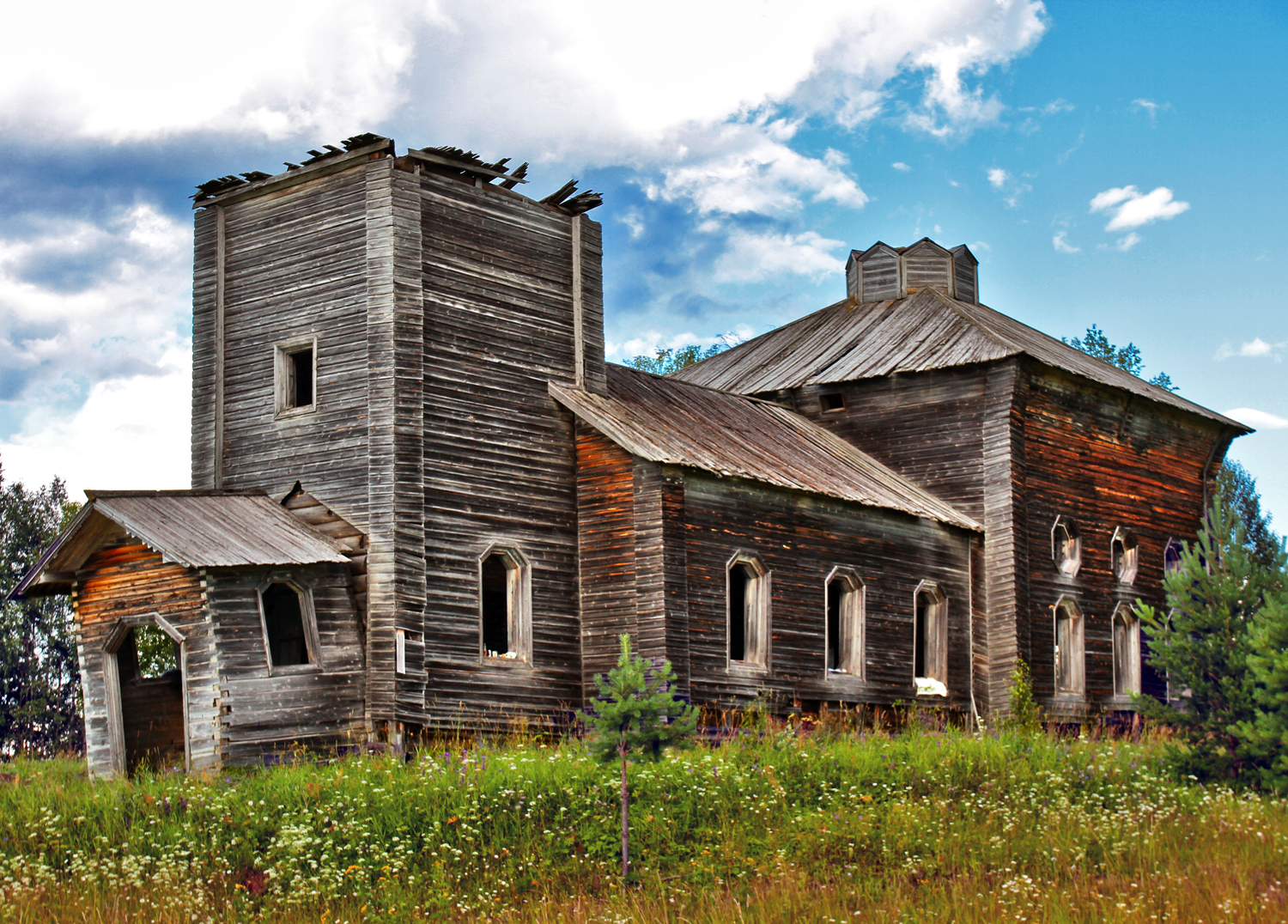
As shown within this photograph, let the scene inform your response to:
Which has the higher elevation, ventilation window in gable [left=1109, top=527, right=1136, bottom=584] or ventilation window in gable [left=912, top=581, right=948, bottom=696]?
ventilation window in gable [left=1109, top=527, right=1136, bottom=584]

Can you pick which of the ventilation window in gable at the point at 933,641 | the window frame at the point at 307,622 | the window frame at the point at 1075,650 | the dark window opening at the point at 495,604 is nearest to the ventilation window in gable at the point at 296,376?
the window frame at the point at 307,622

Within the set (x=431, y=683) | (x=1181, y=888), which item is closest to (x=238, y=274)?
(x=431, y=683)

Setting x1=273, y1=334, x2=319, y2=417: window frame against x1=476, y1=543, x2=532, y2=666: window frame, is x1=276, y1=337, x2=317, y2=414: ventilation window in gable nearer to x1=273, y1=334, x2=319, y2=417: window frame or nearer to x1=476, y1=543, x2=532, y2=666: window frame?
x1=273, y1=334, x2=319, y2=417: window frame

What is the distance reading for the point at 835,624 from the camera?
26.7m

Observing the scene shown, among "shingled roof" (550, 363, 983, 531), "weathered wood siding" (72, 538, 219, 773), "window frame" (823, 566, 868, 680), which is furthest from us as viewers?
"window frame" (823, 566, 868, 680)

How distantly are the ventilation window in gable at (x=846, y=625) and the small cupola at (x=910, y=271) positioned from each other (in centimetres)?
1154

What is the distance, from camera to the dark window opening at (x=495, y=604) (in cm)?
2347

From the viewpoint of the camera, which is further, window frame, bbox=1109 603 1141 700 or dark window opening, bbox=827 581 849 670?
window frame, bbox=1109 603 1141 700

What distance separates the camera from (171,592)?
20172 millimetres

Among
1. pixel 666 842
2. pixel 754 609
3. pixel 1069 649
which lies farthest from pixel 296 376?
pixel 1069 649

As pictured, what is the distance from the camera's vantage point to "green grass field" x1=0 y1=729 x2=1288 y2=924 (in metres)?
13.4

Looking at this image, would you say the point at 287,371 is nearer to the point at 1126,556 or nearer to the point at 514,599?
the point at 514,599

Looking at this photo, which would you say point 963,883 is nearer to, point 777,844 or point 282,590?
point 777,844

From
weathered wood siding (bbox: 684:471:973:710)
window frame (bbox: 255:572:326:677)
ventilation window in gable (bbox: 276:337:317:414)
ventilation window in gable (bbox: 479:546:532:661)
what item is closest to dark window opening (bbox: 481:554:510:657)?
ventilation window in gable (bbox: 479:546:532:661)
